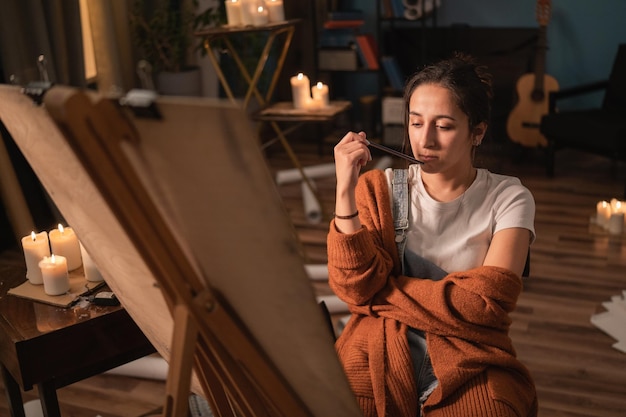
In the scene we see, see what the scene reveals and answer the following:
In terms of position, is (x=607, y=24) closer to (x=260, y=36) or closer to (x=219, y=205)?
(x=260, y=36)

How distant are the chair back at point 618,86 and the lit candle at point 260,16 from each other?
6.64ft

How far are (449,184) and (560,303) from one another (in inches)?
55.7

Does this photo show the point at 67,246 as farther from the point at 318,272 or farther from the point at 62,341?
the point at 318,272

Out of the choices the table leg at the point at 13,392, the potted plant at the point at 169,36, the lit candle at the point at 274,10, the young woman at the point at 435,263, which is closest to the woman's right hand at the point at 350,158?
the young woman at the point at 435,263

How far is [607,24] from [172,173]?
4421mm

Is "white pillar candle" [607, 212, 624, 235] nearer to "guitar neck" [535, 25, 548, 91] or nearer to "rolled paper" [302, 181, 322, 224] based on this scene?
"guitar neck" [535, 25, 548, 91]

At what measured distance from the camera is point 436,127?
5.11 ft

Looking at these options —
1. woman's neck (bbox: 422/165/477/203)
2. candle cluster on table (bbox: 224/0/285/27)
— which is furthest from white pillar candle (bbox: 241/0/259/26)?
woman's neck (bbox: 422/165/477/203)

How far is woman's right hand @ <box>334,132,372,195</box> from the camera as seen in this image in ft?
4.77

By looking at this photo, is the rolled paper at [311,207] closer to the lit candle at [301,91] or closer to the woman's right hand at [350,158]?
the lit candle at [301,91]

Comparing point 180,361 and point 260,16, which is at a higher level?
point 260,16

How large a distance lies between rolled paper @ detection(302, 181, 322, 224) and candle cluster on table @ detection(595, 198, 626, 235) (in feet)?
4.26

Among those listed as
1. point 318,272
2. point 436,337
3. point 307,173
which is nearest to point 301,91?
point 318,272

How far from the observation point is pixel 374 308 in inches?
63.2
